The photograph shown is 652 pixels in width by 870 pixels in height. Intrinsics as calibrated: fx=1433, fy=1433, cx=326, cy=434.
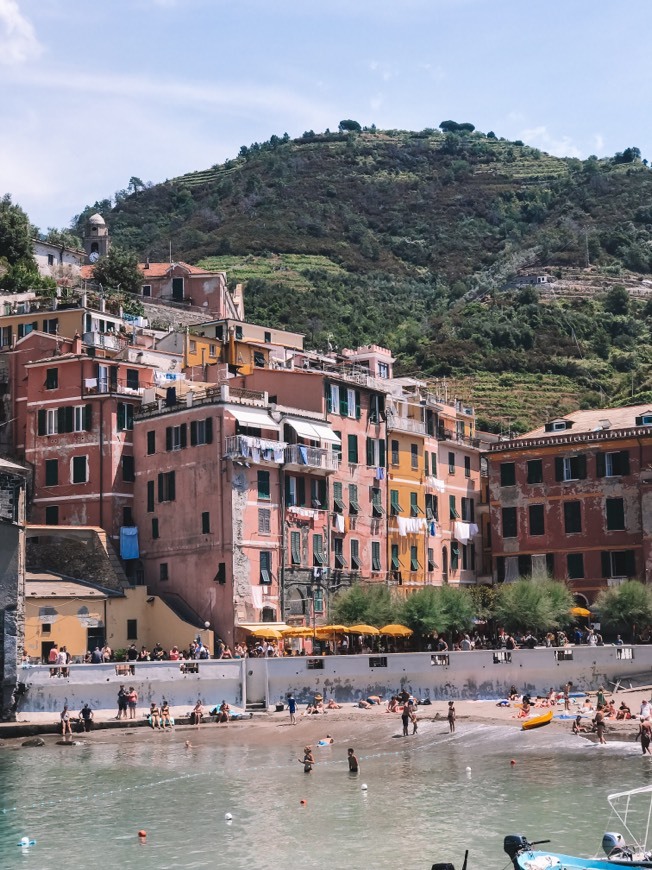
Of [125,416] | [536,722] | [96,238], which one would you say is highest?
[96,238]

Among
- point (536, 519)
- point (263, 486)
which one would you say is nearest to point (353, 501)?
point (263, 486)

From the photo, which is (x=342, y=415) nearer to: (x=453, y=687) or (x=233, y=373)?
(x=233, y=373)

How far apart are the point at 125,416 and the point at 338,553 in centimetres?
1319

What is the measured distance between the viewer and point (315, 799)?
1720 inches

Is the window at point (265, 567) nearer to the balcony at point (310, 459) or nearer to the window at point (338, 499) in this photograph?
the balcony at point (310, 459)

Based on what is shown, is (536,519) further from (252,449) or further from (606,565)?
(252,449)

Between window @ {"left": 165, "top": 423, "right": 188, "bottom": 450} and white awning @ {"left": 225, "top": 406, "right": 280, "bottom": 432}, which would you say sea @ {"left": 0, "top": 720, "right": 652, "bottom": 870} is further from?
window @ {"left": 165, "top": 423, "right": 188, "bottom": 450}

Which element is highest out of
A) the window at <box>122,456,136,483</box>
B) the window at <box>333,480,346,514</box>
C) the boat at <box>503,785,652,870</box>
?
the window at <box>122,456,136,483</box>

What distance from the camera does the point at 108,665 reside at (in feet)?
192

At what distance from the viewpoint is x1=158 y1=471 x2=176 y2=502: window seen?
7119 cm

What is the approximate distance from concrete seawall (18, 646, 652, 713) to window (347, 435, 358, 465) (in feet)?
58.6

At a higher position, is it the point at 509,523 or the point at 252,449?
the point at 252,449

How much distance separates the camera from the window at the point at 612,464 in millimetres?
77375

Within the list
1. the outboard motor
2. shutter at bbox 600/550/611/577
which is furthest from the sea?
shutter at bbox 600/550/611/577
